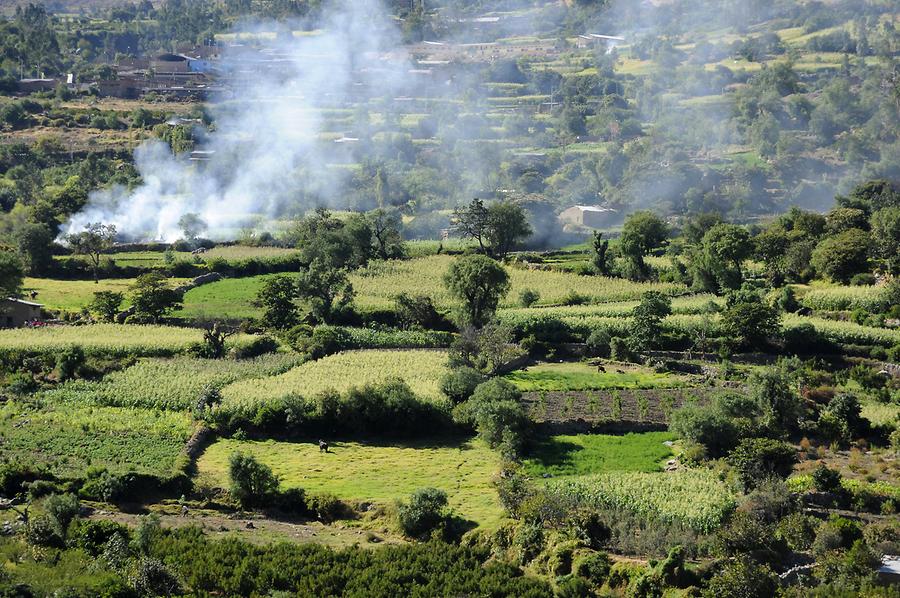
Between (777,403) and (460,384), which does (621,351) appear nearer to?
(460,384)

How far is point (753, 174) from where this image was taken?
278 ft

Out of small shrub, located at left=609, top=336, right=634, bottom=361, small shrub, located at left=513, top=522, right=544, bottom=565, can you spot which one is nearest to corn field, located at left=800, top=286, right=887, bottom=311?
small shrub, located at left=609, top=336, right=634, bottom=361

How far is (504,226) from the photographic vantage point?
60.2 meters

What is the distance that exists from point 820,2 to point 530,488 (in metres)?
107

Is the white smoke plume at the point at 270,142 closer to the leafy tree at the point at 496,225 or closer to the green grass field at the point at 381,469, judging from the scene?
the leafy tree at the point at 496,225

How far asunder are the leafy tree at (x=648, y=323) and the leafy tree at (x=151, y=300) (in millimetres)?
18923

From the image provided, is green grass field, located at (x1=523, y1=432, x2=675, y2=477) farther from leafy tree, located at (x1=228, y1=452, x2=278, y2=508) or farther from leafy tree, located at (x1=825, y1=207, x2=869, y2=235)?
leafy tree, located at (x1=825, y1=207, x2=869, y2=235)

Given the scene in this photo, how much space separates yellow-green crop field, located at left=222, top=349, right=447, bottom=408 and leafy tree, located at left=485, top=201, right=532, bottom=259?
654 inches

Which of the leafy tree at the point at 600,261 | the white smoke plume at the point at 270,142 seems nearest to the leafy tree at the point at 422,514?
the leafy tree at the point at 600,261

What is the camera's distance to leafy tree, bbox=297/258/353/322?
48.3 m

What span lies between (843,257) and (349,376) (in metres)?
22.5

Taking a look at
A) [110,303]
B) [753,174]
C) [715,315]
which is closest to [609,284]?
[715,315]

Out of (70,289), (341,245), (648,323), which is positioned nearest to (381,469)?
(648,323)

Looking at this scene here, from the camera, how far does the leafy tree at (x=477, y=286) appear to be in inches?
1817
